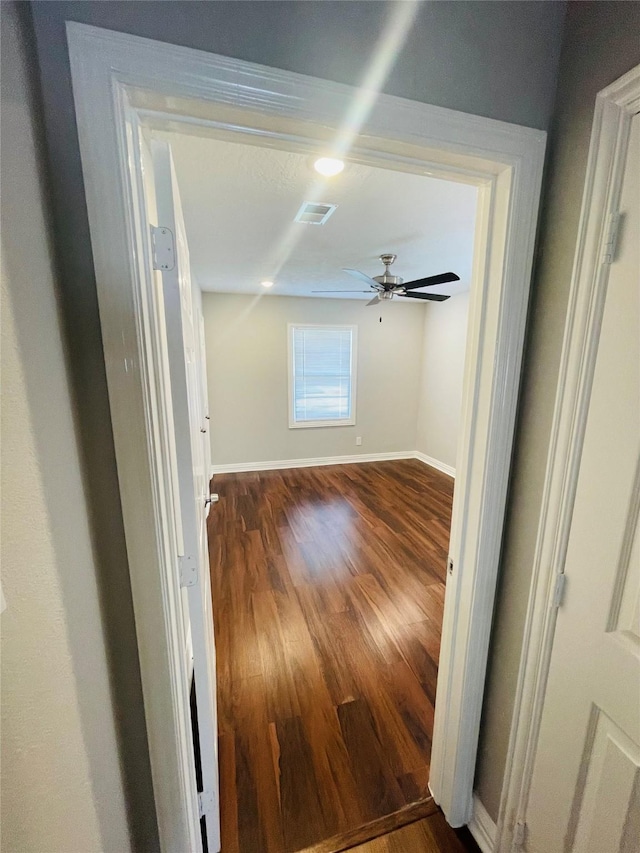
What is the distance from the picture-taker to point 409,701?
5.26 ft

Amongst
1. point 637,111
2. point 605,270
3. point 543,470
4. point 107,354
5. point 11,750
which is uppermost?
point 637,111

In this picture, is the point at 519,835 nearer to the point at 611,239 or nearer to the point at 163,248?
the point at 611,239

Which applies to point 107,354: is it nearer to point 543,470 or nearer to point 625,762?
point 543,470

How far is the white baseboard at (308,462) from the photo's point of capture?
186 inches

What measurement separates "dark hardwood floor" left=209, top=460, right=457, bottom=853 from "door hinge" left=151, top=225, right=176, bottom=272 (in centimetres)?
182

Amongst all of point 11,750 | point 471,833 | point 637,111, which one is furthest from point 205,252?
point 471,833

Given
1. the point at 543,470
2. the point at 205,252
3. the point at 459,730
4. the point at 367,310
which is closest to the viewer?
the point at 543,470

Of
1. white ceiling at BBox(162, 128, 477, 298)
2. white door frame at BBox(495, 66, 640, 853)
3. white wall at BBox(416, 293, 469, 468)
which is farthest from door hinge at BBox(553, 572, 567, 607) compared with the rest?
white wall at BBox(416, 293, 469, 468)

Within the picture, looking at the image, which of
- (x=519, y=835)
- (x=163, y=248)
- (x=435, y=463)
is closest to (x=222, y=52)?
(x=163, y=248)

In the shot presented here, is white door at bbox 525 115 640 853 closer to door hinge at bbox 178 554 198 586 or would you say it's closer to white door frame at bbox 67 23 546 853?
white door frame at bbox 67 23 546 853

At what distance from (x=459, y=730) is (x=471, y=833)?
0.40m

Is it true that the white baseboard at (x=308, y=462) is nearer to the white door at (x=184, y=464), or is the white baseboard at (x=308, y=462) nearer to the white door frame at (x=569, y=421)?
the white door at (x=184, y=464)

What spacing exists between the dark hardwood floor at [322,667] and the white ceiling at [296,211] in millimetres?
2124

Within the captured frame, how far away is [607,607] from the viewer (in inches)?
29.5
